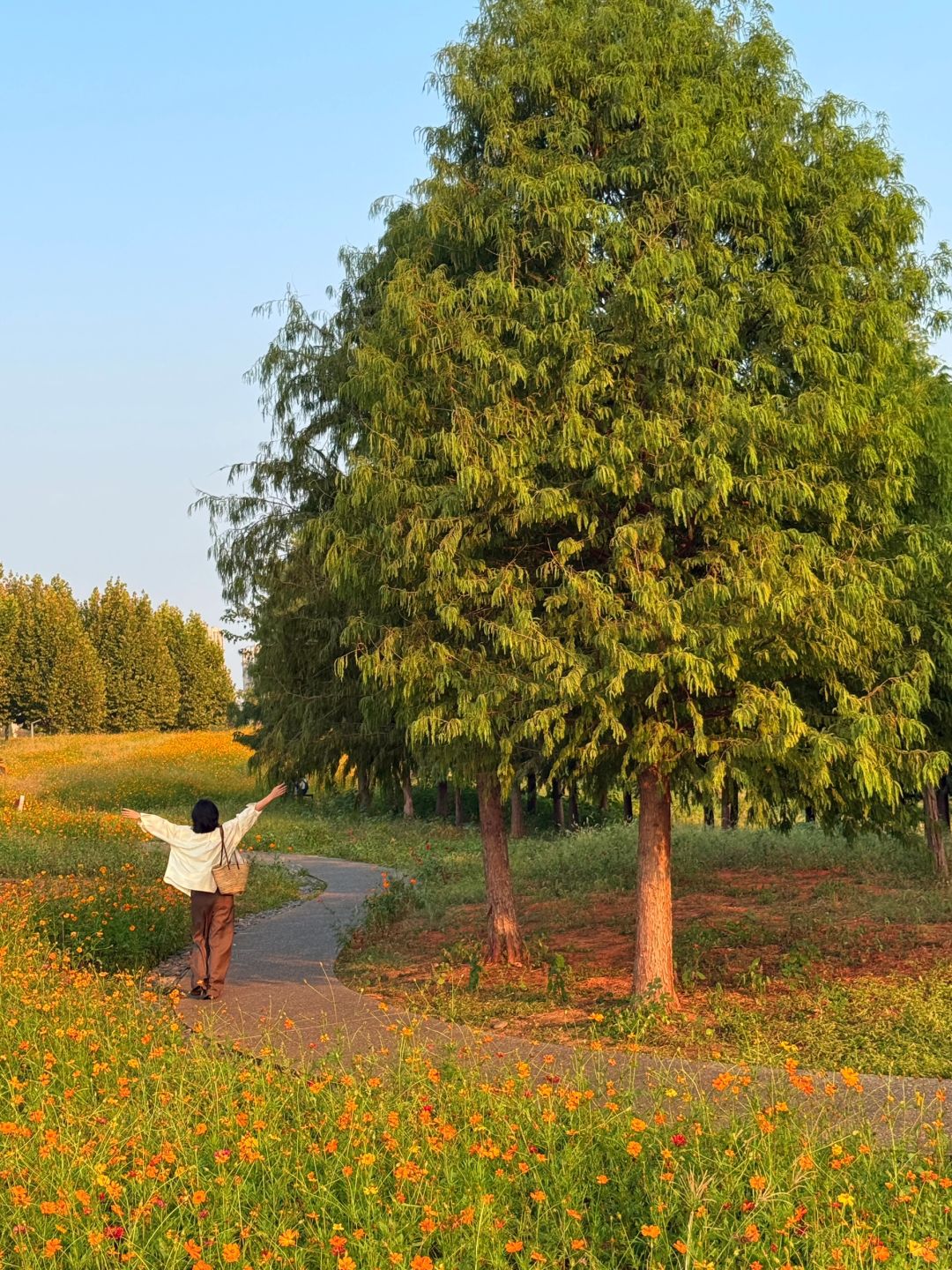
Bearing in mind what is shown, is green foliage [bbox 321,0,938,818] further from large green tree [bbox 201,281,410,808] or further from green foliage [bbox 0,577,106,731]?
green foliage [bbox 0,577,106,731]

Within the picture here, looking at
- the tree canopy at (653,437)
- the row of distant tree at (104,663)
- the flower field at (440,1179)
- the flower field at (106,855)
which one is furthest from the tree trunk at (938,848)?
the row of distant tree at (104,663)

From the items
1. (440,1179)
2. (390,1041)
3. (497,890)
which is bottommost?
(390,1041)

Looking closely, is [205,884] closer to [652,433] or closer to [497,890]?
[497,890]

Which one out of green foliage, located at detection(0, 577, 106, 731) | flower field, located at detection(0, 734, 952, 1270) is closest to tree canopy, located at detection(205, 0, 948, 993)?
flower field, located at detection(0, 734, 952, 1270)

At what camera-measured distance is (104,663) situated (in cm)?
6831

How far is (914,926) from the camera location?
12469 millimetres

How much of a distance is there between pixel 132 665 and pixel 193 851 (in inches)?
2411

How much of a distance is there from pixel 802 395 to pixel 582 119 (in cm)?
291

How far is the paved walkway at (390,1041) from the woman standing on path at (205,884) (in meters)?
0.28

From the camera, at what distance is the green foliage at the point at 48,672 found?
61.7 meters

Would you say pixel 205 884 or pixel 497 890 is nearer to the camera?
pixel 205 884

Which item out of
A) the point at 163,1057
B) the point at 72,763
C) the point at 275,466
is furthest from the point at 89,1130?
the point at 72,763

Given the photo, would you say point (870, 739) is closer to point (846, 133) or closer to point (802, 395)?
point (802, 395)

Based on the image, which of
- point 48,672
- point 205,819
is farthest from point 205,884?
point 48,672
